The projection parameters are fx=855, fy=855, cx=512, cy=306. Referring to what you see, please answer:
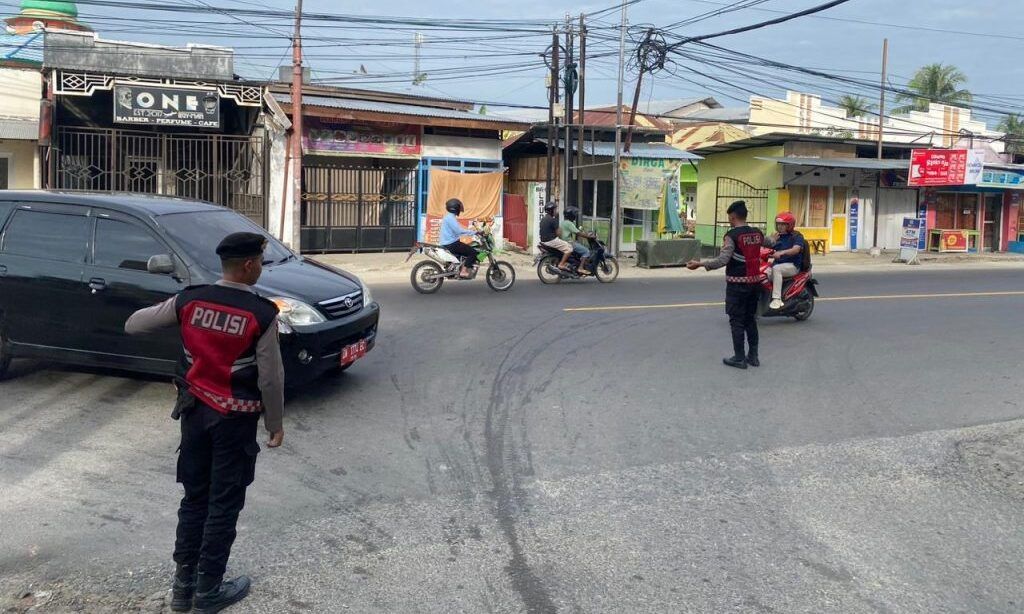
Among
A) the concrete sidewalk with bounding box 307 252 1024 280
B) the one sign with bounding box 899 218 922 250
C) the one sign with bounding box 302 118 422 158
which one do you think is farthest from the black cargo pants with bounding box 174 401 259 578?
the one sign with bounding box 899 218 922 250

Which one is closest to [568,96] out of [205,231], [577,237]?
[577,237]

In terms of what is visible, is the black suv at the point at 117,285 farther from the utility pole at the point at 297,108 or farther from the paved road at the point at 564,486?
the utility pole at the point at 297,108

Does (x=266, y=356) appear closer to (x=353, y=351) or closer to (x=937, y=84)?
(x=353, y=351)

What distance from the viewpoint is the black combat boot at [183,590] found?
361cm

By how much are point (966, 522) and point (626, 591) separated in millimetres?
2298

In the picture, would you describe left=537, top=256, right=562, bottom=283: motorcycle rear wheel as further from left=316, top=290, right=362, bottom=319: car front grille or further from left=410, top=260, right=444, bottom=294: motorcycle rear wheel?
left=316, top=290, right=362, bottom=319: car front grille

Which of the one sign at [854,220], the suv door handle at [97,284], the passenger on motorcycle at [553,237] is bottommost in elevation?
the suv door handle at [97,284]

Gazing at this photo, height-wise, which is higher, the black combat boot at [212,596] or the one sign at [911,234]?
the one sign at [911,234]

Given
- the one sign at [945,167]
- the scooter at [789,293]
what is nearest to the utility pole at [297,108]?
the scooter at [789,293]

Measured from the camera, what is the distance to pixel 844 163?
2698cm

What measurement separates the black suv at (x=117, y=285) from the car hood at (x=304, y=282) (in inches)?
0.4

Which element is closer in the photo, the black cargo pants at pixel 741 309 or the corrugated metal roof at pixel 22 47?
the black cargo pants at pixel 741 309

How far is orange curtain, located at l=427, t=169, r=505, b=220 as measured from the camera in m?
21.7

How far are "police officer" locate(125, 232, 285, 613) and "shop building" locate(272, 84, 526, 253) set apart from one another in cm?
1682
